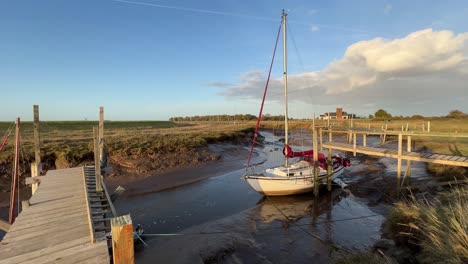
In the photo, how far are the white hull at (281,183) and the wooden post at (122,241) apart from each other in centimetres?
1172

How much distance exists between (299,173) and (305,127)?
201ft

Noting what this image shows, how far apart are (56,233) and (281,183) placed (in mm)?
12280

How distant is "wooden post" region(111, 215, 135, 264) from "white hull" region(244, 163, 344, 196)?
1172cm

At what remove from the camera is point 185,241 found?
36.8ft

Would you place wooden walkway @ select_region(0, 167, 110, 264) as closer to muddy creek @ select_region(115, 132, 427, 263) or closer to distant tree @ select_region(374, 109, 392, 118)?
muddy creek @ select_region(115, 132, 427, 263)

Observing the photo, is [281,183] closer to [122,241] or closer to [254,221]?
A: [254,221]

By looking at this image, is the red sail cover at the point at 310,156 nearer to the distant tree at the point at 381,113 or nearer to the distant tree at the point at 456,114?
the distant tree at the point at 456,114

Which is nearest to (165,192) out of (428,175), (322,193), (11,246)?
(322,193)

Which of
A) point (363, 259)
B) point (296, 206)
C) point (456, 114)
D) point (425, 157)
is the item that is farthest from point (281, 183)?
point (456, 114)

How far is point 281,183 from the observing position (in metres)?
16.3

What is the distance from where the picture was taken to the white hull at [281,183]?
Answer: 16188 mm

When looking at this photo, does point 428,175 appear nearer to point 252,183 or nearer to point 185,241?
point 252,183

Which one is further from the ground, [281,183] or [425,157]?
[425,157]

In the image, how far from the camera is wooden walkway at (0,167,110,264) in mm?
5465
